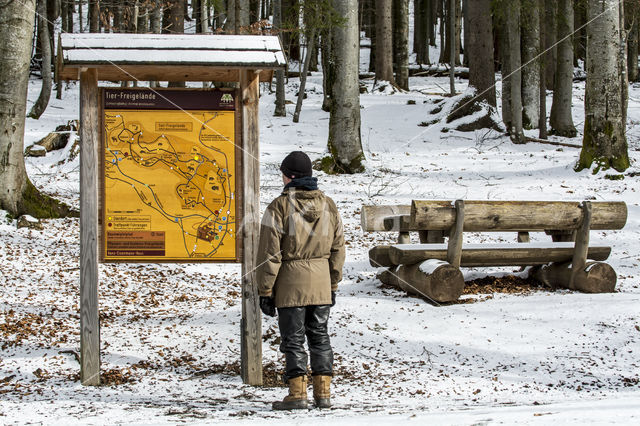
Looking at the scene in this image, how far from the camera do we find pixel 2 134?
954 centimetres

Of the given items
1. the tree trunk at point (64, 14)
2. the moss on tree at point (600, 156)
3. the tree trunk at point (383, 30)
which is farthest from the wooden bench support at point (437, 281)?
the tree trunk at point (64, 14)

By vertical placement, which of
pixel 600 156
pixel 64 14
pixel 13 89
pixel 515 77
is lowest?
pixel 600 156

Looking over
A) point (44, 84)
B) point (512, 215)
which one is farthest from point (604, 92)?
point (44, 84)

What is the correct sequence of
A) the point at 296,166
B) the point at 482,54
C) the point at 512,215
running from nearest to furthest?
1. the point at 296,166
2. the point at 512,215
3. the point at 482,54

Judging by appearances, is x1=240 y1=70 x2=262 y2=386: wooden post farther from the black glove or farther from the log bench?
the log bench

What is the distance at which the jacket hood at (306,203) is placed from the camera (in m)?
5.01

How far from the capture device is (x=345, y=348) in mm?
6566

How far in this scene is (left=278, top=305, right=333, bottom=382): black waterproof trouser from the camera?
16.4 feet

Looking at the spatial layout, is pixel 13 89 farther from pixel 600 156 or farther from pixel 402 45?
pixel 402 45

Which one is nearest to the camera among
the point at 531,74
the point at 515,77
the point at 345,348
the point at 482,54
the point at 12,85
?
the point at 345,348

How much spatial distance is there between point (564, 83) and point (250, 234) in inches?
684

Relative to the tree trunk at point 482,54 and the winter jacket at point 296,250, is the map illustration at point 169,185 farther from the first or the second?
the tree trunk at point 482,54

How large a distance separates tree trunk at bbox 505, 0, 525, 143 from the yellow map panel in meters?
12.8

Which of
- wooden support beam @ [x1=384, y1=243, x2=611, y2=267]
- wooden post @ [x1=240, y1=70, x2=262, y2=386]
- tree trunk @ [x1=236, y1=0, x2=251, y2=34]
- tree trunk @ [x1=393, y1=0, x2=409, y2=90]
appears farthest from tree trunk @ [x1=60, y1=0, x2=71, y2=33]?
wooden post @ [x1=240, y1=70, x2=262, y2=386]
